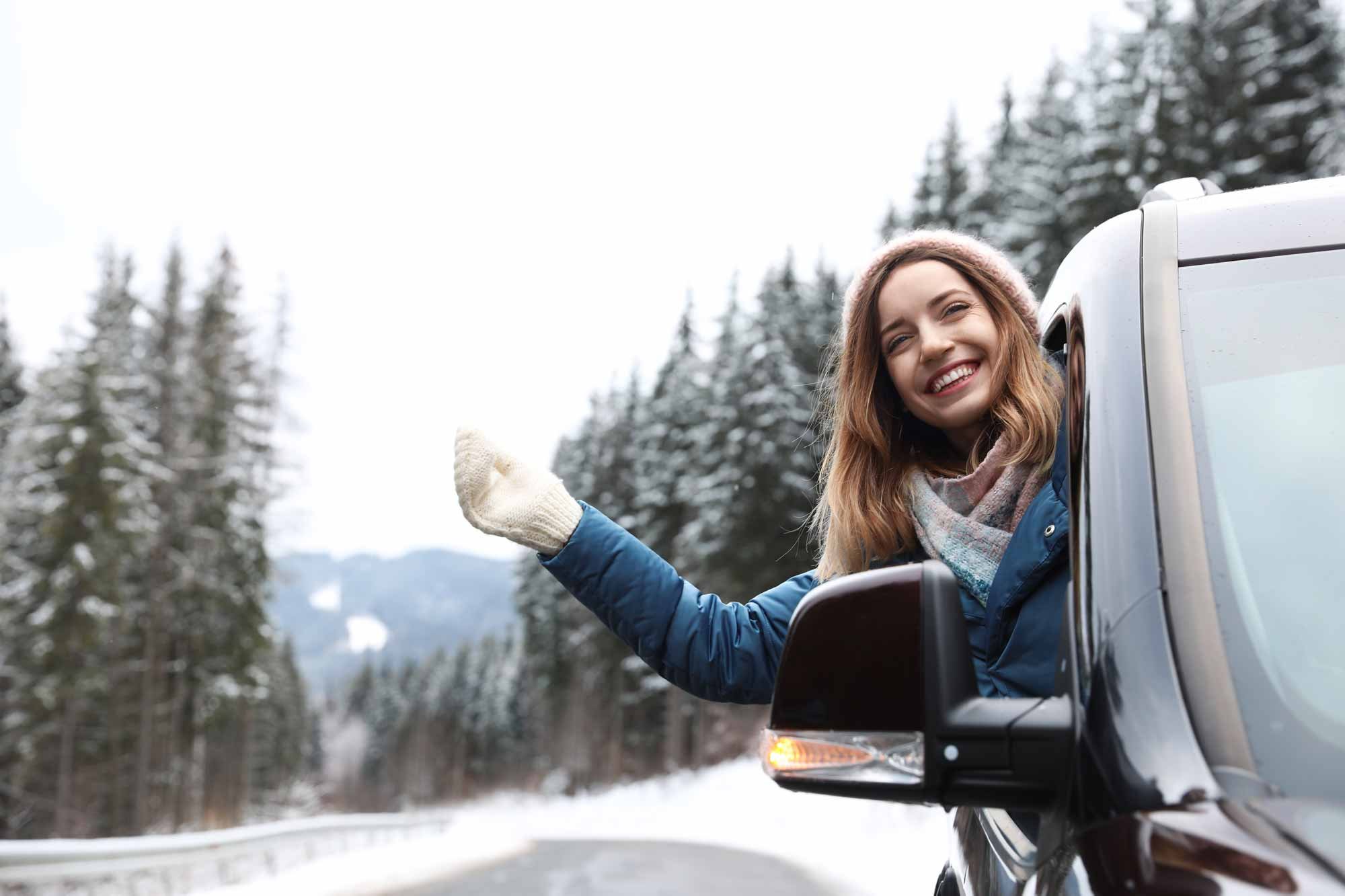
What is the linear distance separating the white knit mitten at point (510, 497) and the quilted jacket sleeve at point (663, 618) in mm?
46

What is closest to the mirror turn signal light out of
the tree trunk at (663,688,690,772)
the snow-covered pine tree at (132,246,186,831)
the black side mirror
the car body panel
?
the black side mirror

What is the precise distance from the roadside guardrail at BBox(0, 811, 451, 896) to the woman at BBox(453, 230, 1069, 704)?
7019 mm

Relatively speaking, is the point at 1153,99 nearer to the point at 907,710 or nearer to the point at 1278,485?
the point at 1278,485

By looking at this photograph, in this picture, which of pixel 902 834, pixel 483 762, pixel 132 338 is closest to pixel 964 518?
pixel 902 834

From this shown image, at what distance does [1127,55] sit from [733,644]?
1021 inches

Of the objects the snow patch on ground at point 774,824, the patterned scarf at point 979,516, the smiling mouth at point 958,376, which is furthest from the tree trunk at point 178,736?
the patterned scarf at point 979,516

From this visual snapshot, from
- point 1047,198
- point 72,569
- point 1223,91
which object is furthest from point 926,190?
point 72,569

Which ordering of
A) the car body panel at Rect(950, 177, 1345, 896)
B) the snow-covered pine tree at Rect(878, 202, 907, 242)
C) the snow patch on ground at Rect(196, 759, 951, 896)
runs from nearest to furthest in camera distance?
the car body panel at Rect(950, 177, 1345, 896) < the snow patch on ground at Rect(196, 759, 951, 896) < the snow-covered pine tree at Rect(878, 202, 907, 242)

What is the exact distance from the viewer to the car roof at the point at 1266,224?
185 cm

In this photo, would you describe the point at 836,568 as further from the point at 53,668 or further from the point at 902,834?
the point at 53,668

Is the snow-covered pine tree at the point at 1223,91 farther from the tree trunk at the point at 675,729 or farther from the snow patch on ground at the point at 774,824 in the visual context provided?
the tree trunk at the point at 675,729

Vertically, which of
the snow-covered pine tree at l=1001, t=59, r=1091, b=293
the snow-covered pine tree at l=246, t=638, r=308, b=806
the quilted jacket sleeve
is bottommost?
the snow-covered pine tree at l=246, t=638, r=308, b=806

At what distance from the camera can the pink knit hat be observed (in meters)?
2.83

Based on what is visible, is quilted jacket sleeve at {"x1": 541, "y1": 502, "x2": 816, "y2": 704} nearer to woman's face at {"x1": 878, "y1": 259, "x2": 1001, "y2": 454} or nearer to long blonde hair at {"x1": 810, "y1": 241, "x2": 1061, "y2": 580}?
long blonde hair at {"x1": 810, "y1": 241, "x2": 1061, "y2": 580}
